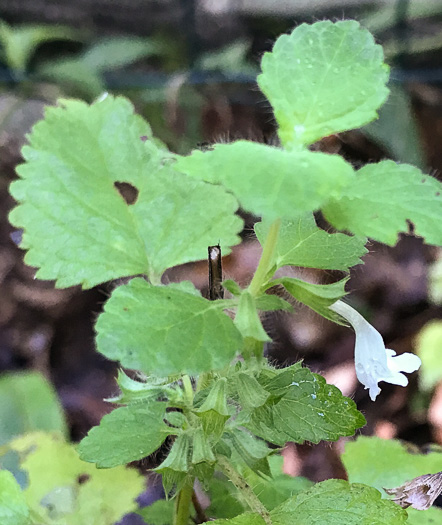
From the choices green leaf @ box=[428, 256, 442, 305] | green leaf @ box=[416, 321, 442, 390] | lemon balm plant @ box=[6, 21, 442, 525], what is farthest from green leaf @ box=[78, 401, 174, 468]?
green leaf @ box=[428, 256, 442, 305]

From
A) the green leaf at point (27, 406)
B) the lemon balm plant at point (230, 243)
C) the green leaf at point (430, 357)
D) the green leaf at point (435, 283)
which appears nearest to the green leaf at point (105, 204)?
the lemon balm plant at point (230, 243)

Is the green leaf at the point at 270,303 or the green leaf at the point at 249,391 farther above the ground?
the green leaf at the point at 270,303

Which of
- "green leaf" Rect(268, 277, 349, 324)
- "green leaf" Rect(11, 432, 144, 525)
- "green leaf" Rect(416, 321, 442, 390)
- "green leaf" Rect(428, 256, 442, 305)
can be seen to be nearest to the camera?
"green leaf" Rect(268, 277, 349, 324)

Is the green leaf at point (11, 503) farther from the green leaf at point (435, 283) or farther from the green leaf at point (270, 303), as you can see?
the green leaf at point (435, 283)

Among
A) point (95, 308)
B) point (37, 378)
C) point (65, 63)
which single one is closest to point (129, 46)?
point (65, 63)

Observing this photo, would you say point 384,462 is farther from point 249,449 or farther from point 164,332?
point 164,332

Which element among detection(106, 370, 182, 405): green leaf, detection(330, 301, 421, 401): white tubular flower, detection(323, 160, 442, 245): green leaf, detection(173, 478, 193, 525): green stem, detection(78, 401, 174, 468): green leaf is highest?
detection(323, 160, 442, 245): green leaf

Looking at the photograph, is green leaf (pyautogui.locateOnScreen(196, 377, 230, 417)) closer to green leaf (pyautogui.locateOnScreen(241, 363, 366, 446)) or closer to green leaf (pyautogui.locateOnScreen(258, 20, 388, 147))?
green leaf (pyautogui.locateOnScreen(241, 363, 366, 446))
